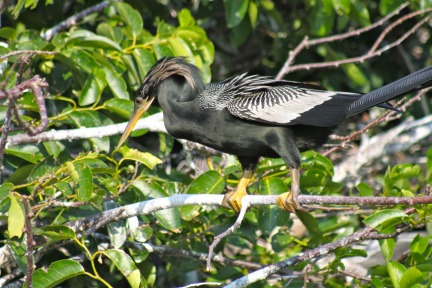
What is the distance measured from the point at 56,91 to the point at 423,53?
3.67 m

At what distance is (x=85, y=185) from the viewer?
3584 mm

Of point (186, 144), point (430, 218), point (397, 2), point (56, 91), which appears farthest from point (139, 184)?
point (397, 2)

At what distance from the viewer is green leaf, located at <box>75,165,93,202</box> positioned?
358cm

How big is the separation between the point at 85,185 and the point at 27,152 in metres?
0.73

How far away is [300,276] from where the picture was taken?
402cm

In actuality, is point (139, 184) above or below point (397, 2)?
below

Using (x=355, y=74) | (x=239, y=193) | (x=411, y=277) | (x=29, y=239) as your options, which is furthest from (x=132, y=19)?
(x=411, y=277)

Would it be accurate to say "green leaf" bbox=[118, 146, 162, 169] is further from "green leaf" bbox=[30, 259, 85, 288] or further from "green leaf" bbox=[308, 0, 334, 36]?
"green leaf" bbox=[308, 0, 334, 36]

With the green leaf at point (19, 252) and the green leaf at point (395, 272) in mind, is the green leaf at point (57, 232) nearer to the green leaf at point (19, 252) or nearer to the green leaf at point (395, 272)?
the green leaf at point (19, 252)

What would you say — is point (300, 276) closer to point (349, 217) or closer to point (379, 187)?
point (349, 217)

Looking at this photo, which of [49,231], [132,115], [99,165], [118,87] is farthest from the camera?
[118,87]

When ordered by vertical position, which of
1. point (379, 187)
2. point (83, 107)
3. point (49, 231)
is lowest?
point (379, 187)

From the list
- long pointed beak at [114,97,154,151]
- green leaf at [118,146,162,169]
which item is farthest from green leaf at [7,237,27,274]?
long pointed beak at [114,97,154,151]

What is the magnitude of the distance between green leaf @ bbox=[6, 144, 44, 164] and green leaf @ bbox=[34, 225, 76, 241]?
712 millimetres
